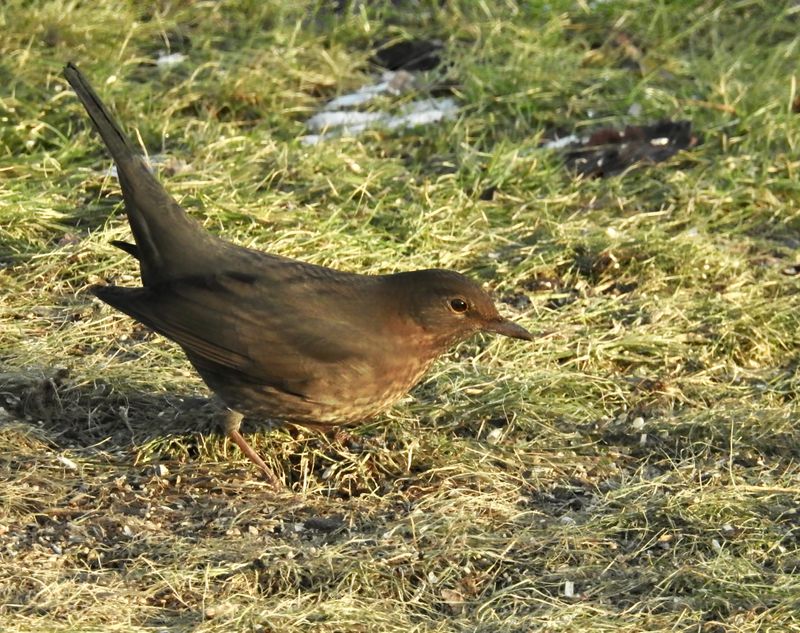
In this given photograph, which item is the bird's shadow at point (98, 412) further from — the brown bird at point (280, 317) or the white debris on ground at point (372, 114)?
the white debris on ground at point (372, 114)

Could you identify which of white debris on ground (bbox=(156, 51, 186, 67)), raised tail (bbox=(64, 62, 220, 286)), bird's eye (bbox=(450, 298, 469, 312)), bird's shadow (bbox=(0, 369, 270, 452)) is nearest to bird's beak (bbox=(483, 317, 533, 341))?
bird's eye (bbox=(450, 298, 469, 312))

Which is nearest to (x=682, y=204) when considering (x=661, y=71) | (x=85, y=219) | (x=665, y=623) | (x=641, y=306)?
(x=641, y=306)

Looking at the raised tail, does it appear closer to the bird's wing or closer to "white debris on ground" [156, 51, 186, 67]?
the bird's wing

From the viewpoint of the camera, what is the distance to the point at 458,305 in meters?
5.38

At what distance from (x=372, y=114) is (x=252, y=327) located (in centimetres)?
328

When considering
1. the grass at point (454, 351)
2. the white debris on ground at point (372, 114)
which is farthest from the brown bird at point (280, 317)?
the white debris on ground at point (372, 114)

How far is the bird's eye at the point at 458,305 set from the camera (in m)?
5.37

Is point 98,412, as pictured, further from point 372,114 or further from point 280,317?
point 372,114

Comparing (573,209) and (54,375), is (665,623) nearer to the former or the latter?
(54,375)

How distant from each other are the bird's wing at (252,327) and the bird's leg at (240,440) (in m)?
0.25

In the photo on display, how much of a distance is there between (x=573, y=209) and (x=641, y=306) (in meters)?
0.99

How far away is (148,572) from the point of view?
14.9 ft

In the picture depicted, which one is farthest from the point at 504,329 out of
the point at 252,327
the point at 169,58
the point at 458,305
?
the point at 169,58

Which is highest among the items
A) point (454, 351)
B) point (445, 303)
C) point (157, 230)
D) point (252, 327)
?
point (157, 230)
